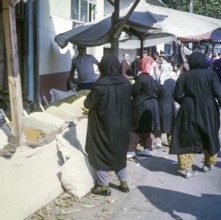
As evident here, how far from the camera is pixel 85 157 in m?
6.51

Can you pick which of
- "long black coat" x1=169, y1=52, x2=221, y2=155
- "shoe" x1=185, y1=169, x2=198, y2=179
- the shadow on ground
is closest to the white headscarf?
"long black coat" x1=169, y1=52, x2=221, y2=155

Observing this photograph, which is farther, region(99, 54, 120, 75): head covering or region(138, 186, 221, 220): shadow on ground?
region(99, 54, 120, 75): head covering

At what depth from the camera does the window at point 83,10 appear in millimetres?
14414

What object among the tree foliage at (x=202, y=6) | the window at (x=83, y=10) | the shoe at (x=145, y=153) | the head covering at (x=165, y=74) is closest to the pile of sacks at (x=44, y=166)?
the shoe at (x=145, y=153)

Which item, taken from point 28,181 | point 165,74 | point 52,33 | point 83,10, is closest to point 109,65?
point 28,181

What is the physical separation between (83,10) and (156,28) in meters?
6.00

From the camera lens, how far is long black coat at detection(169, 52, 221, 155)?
7125mm

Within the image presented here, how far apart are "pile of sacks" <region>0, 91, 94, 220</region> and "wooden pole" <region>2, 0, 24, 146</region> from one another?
19cm

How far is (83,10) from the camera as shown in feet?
51.4

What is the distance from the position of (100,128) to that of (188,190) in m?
1.48

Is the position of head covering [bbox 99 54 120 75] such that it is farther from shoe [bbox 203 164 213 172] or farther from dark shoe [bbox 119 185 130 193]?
shoe [bbox 203 164 213 172]

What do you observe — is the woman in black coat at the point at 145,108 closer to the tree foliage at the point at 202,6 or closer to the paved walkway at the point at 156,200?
the paved walkway at the point at 156,200

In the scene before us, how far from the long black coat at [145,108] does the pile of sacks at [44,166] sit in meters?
0.94

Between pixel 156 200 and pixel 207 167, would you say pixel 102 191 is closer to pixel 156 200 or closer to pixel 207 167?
pixel 156 200
